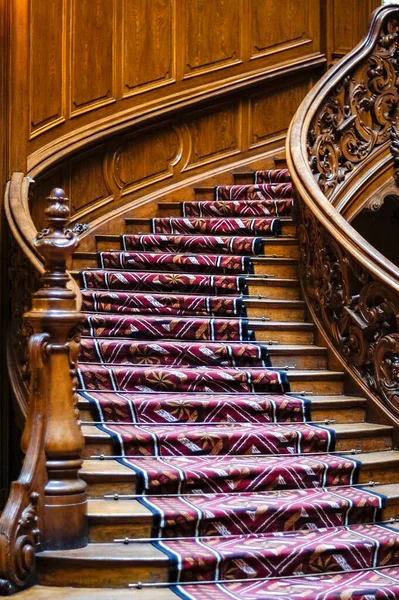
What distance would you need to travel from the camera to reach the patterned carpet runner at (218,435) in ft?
12.2

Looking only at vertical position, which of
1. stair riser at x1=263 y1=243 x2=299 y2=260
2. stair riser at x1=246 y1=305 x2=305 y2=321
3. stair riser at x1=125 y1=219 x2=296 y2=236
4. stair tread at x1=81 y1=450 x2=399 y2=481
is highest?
stair riser at x1=125 y1=219 x2=296 y2=236

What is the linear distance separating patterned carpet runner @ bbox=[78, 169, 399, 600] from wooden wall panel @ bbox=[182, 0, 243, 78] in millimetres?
1472

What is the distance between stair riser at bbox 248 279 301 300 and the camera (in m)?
5.49

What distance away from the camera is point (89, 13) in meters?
6.43

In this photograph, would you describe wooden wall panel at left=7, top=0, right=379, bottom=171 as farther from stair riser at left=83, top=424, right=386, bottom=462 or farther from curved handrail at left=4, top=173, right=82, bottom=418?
stair riser at left=83, top=424, right=386, bottom=462

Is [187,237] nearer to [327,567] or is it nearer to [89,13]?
[89,13]

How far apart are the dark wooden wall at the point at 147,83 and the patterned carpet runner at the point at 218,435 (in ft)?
2.45

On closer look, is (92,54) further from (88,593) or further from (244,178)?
(88,593)

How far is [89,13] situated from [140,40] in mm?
423

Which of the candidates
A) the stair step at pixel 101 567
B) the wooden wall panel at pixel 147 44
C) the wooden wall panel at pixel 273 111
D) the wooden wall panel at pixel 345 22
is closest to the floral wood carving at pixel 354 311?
the stair step at pixel 101 567

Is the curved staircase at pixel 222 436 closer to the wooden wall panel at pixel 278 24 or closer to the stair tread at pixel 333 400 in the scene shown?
the stair tread at pixel 333 400

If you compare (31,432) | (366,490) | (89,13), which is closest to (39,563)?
(31,432)

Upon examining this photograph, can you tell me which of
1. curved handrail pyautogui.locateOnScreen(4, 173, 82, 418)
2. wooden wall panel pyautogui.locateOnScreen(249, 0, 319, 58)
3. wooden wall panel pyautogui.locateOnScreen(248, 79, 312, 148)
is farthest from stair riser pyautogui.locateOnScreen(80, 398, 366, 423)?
Answer: wooden wall panel pyautogui.locateOnScreen(249, 0, 319, 58)

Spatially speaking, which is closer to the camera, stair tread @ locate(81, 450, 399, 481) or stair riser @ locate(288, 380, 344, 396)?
stair tread @ locate(81, 450, 399, 481)
